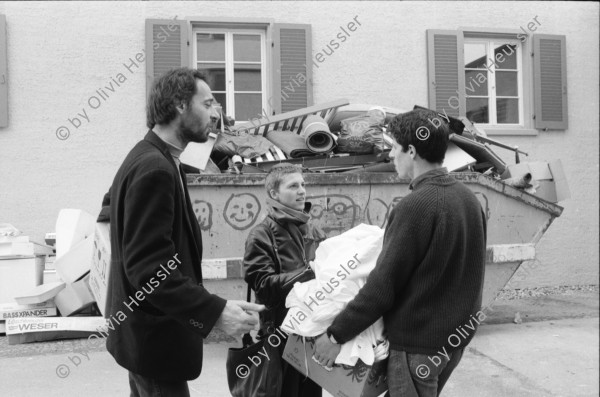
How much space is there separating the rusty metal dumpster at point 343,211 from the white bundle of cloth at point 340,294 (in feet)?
8.91

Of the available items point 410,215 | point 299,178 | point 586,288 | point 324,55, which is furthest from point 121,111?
point 586,288

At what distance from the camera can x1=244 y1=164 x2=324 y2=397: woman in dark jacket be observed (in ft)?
8.63

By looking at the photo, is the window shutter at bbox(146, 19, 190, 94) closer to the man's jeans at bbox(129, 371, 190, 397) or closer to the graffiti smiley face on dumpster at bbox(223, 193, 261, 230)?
the graffiti smiley face on dumpster at bbox(223, 193, 261, 230)

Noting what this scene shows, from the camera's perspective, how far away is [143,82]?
7.62m

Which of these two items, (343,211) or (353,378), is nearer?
(353,378)

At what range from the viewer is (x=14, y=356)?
202 inches

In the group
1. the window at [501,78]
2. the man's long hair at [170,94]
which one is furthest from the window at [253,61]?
the man's long hair at [170,94]

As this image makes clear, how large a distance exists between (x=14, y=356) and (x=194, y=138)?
3.94m

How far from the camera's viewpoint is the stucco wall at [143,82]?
23.9ft

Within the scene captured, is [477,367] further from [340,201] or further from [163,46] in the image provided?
[163,46]

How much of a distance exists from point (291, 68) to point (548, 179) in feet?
11.6

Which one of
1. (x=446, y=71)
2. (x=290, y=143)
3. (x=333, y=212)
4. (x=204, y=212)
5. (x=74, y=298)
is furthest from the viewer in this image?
(x=446, y=71)

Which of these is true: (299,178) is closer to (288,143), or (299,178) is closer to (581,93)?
(288,143)

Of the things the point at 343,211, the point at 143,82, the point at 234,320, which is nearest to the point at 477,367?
the point at 343,211
